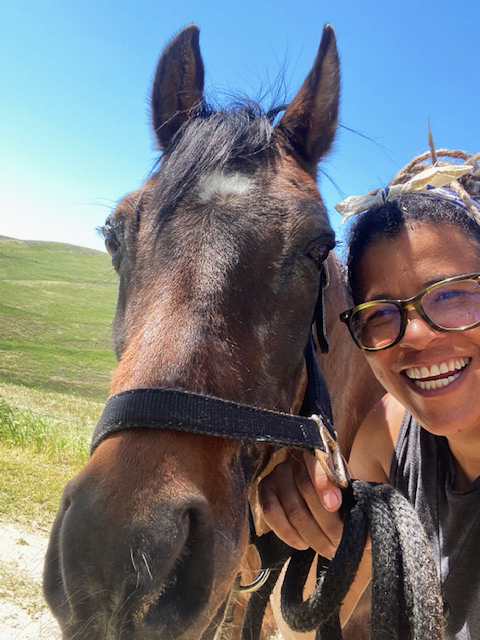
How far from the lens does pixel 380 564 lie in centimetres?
180

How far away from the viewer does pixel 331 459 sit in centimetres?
216

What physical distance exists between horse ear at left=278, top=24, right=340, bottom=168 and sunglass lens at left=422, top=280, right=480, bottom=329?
1.47 metres

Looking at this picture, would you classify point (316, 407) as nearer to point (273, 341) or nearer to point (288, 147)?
point (273, 341)

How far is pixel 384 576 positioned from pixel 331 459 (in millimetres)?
515

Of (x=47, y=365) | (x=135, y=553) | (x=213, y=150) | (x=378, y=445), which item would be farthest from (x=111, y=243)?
(x=47, y=365)

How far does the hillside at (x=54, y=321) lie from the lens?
34781 mm

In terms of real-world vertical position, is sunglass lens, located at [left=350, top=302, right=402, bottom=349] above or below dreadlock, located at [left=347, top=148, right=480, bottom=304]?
below

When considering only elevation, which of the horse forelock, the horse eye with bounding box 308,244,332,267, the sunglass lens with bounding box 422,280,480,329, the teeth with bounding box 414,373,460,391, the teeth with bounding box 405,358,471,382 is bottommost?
the teeth with bounding box 414,373,460,391

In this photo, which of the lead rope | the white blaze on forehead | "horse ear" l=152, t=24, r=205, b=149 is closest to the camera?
the lead rope

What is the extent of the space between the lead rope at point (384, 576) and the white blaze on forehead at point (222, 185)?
1526mm

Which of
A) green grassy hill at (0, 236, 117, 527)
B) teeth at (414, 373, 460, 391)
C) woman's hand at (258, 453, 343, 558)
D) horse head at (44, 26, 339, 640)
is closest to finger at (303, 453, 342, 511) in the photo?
woman's hand at (258, 453, 343, 558)

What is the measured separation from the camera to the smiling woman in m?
2.27

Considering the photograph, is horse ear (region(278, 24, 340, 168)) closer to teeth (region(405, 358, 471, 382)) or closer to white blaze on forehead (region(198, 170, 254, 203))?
white blaze on forehead (region(198, 170, 254, 203))

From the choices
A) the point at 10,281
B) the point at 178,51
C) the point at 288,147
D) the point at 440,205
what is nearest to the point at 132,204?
the point at 288,147
